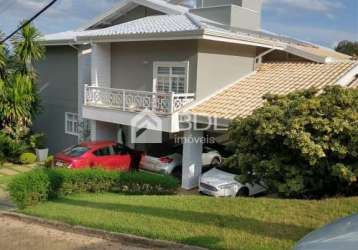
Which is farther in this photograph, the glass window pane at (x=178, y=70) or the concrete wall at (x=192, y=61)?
the glass window pane at (x=178, y=70)

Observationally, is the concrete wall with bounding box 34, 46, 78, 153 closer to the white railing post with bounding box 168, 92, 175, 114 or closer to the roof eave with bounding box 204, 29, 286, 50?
the white railing post with bounding box 168, 92, 175, 114

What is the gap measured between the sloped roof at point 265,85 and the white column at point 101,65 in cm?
550

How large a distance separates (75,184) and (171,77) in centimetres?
666

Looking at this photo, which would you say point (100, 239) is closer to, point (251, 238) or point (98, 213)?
point (98, 213)

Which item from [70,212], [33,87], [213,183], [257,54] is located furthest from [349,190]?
[33,87]

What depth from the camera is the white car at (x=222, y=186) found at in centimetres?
1359

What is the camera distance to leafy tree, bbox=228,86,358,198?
923cm

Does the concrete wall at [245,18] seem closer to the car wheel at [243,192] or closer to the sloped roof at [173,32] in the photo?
the sloped roof at [173,32]

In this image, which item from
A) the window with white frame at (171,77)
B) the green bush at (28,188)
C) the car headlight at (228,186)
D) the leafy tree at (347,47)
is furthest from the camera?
the leafy tree at (347,47)

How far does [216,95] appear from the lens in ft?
54.0

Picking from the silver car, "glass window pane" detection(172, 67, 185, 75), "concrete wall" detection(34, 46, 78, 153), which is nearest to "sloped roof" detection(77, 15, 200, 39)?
"glass window pane" detection(172, 67, 185, 75)

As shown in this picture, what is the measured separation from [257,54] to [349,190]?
409 inches

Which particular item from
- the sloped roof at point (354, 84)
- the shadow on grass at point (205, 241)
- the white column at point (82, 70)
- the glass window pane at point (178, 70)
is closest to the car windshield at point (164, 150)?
the glass window pane at point (178, 70)

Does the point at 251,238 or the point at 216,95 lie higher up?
the point at 216,95
